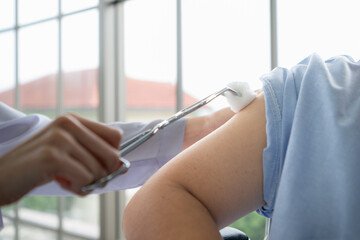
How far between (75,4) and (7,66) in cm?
137

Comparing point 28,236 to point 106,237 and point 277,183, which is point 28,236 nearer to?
point 106,237

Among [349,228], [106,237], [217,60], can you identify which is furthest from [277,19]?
[106,237]

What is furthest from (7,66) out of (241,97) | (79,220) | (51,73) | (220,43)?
(241,97)

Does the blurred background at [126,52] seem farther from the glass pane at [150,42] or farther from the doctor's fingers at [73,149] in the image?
the doctor's fingers at [73,149]

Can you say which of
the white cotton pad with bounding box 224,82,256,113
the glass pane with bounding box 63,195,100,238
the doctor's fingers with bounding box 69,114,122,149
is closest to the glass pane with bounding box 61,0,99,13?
the glass pane with bounding box 63,195,100,238

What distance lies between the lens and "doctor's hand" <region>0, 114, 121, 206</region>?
31 centimetres

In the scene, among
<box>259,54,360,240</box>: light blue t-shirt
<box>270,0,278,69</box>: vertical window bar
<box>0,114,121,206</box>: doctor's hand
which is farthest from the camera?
<box>270,0,278,69</box>: vertical window bar

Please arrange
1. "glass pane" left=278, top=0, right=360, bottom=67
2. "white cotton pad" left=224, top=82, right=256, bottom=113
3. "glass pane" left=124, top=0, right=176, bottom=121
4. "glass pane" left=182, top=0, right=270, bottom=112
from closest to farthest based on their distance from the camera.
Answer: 1. "white cotton pad" left=224, top=82, right=256, bottom=113
2. "glass pane" left=278, top=0, right=360, bottom=67
3. "glass pane" left=182, top=0, right=270, bottom=112
4. "glass pane" left=124, top=0, right=176, bottom=121

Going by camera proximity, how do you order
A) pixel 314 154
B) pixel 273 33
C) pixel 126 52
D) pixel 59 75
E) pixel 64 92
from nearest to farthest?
pixel 314 154 → pixel 273 33 → pixel 126 52 → pixel 59 75 → pixel 64 92

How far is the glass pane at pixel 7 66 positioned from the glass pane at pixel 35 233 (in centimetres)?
146

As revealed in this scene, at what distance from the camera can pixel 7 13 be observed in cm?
350

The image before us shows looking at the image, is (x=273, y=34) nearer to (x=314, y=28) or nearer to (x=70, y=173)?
(x=314, y=28)

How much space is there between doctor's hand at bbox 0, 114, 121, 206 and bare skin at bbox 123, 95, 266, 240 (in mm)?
185

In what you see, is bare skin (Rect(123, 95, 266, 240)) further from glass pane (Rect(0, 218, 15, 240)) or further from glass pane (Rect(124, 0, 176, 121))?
glass pane (Rect(0, 218, 15, 240))
